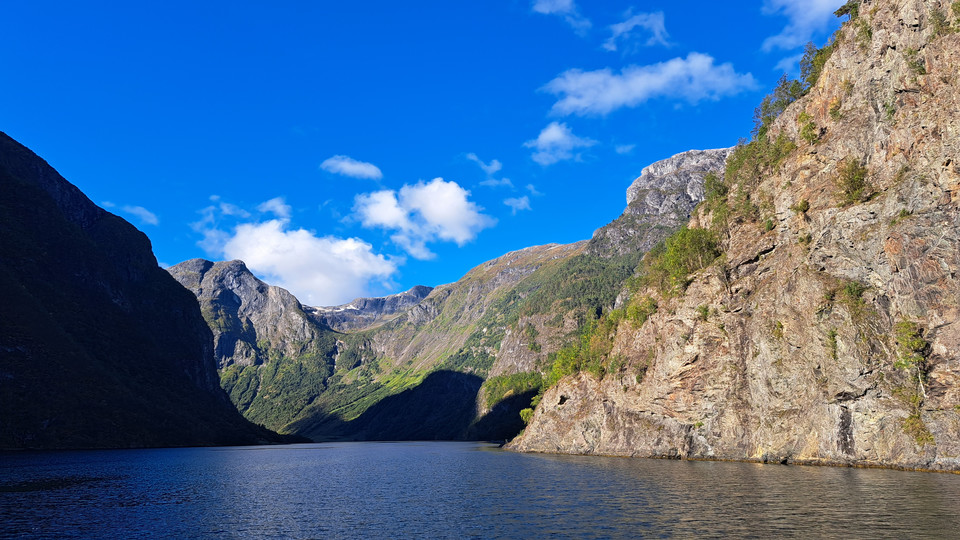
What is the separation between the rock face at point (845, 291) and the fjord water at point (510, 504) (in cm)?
850

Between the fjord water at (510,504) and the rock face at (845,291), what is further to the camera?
the rock face at (845,291)

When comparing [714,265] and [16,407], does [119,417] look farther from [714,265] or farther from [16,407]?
[714,265]

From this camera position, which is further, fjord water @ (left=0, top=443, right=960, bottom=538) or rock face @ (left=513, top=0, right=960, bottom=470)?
rock face @ (left=513, top=0, right=960, bottom=470)

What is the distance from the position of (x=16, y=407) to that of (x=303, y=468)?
103 meters

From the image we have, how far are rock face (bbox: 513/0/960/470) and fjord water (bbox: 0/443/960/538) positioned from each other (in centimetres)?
850

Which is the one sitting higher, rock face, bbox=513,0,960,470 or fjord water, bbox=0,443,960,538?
rock face, bbox=513,0,960,470

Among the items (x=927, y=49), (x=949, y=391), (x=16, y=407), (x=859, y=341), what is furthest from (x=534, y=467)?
(x=16, y=407)

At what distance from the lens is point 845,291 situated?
78250 mm

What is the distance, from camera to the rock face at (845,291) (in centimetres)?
6888

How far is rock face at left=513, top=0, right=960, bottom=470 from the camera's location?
6888cm

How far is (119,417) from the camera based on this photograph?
18638cm

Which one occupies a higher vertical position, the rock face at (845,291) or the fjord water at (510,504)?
the rock face at (845,291)

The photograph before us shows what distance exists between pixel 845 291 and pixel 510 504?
5768 centimetres

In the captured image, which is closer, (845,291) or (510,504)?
(510,504)
